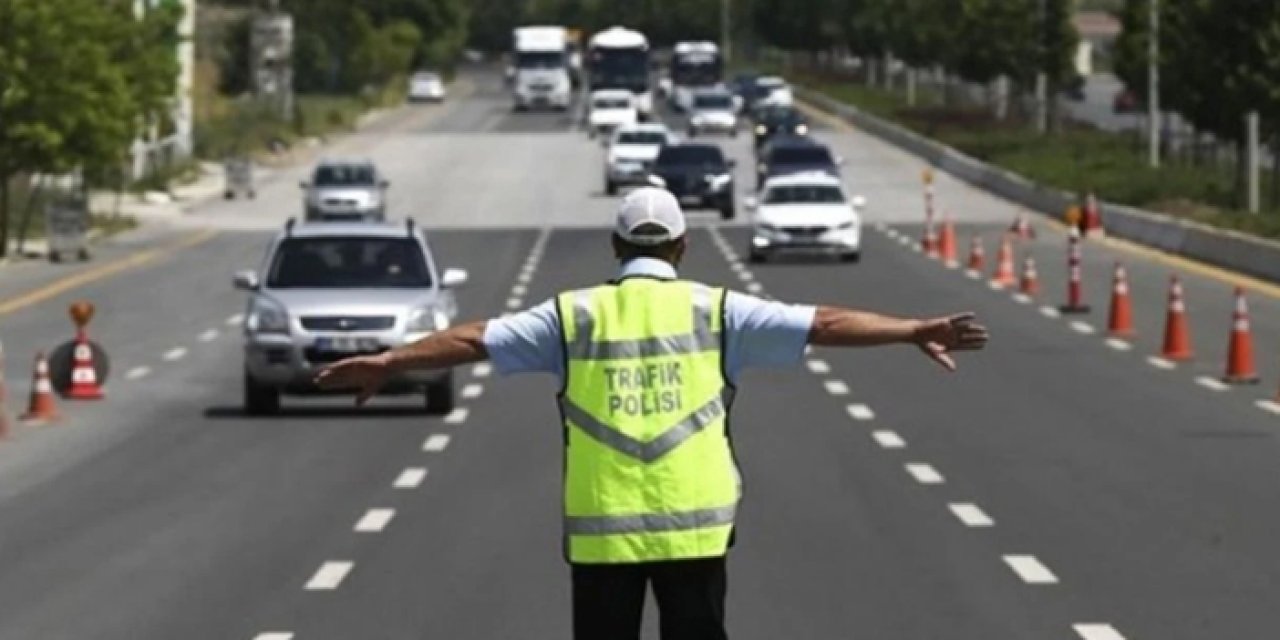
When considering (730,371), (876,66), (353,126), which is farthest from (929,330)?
(876,66)

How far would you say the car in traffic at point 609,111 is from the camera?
115 m

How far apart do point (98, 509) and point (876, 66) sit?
493 feet

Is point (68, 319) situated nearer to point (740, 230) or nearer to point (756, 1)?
Result: point (740, 230)

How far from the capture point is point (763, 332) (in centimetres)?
861

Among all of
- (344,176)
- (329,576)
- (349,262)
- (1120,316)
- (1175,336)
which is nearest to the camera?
(329,576)

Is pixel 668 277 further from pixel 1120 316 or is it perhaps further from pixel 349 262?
pixel 1120 316

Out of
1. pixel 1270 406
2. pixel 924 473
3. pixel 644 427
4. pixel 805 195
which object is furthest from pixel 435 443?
pixel 805 195

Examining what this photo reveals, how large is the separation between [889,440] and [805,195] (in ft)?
94.0

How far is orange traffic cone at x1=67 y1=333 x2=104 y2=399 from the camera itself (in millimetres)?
30172

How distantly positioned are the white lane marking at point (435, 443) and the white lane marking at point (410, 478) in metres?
1.58

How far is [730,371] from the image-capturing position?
28.5ft

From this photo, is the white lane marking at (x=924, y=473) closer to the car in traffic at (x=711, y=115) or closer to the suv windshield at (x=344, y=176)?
the suv windshield at (x=344, y=176)

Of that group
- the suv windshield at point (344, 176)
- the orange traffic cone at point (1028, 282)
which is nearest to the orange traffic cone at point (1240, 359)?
the orange traffic cone at point (1028, 282)

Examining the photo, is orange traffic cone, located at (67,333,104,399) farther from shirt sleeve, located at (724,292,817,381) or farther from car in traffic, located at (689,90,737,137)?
car in traffic, located at (689,90,737,137)
